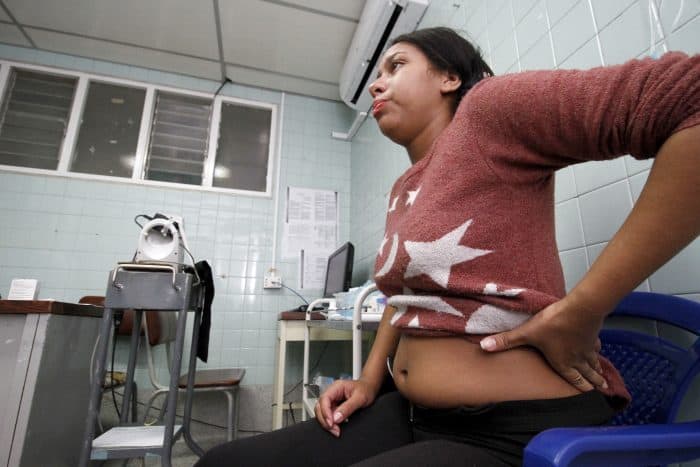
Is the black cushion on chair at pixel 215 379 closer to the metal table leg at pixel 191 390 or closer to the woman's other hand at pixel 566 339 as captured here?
the metal table leg at pixel 191 390

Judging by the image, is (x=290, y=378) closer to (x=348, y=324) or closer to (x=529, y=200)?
(x=348, y=324)

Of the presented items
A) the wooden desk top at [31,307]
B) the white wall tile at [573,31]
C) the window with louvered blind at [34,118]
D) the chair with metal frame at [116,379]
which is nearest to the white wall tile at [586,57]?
the white wall tile at [573,31]

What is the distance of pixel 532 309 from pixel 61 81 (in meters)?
4.01

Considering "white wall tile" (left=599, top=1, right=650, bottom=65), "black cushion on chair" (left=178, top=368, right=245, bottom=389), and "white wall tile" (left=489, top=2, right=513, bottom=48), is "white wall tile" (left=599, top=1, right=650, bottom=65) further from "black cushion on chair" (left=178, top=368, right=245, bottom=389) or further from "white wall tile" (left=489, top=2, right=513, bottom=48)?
"black cushion on chair" (left=178, top=368, right=245, bottom=389)

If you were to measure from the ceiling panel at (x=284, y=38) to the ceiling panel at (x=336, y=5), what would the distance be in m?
0.06

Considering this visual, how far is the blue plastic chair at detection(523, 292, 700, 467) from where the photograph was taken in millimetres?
342

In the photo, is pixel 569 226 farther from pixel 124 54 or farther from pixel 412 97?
pixel 124 54

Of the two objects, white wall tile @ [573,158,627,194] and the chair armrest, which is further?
white wall tile @ [573,158,627,194]

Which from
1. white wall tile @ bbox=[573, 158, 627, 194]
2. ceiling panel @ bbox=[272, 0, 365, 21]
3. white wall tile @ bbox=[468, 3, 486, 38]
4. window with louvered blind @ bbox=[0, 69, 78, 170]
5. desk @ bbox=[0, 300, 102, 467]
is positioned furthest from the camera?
window with louvered blind @ bbox=[0, 69, 78, 170]

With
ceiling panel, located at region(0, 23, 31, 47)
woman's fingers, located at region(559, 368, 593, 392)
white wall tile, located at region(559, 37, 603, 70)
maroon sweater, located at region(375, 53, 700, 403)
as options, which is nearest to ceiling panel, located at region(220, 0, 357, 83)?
ceiling panel, located at region(0, 23, 31, 47)

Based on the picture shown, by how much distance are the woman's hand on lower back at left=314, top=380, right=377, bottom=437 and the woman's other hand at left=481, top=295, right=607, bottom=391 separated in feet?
1.00

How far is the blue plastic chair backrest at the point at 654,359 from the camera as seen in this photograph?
59cm

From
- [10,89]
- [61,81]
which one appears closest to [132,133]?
[61,81]

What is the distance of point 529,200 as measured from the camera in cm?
51
